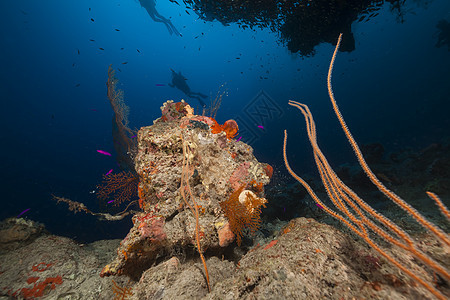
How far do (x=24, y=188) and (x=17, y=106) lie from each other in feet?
98.6

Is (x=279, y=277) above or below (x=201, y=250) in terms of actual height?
below

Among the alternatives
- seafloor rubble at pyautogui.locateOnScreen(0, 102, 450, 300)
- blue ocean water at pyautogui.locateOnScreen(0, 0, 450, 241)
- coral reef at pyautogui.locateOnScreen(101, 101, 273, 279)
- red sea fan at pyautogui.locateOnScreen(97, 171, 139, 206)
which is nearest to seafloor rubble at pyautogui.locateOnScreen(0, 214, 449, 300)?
seafloor rubble at pyautogui.locateOnScreen(0, 102, 450, 300)

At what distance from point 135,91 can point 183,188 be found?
98.5 m

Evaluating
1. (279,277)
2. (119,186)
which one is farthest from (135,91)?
(279,277)

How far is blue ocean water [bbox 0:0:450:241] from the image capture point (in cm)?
3453

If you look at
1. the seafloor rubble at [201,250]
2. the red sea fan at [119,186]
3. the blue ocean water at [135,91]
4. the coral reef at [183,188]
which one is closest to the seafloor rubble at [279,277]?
the seafloor rubble at [201,250]

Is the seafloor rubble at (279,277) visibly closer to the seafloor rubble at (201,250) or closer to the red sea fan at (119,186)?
the seafloor rubble at (201,250)

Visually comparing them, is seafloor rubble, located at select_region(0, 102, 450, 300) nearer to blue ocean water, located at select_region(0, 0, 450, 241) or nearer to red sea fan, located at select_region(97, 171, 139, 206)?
red sea fan, located at select_region(97, 171, 139, 206)

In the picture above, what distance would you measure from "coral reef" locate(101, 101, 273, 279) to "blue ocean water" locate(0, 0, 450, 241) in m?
19.3

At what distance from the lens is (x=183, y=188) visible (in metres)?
2.53

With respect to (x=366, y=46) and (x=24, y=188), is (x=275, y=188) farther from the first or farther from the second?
(x=366, y=46)

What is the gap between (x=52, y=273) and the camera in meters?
2.95

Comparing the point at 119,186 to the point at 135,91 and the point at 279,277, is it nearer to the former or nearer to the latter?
the point at 279,277

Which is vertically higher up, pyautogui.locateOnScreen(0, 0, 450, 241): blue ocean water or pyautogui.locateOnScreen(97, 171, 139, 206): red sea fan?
pyautogui.locateOnScreen(0, 0, 450, 241): blue ocean water
